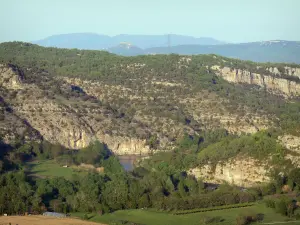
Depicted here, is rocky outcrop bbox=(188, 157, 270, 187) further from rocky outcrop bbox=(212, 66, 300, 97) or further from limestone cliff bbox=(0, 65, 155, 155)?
rocky outcrop bbox=(212, 66, 300, 97)

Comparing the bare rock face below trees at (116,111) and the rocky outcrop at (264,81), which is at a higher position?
the rocky outcrop at (264,81)

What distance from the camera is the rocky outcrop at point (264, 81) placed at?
82438 millimetres

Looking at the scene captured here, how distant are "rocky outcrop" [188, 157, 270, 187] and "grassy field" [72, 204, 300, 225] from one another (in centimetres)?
624

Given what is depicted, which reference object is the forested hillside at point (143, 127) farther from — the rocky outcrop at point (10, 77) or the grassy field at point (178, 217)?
the grassy field at point (178, 217)

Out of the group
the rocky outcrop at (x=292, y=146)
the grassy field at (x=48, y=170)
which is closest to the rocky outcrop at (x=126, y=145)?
the grassy field at (x=48, y=170)

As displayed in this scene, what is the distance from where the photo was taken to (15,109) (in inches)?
2413

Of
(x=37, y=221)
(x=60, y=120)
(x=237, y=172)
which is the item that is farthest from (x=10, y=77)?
(x=37, y=221)

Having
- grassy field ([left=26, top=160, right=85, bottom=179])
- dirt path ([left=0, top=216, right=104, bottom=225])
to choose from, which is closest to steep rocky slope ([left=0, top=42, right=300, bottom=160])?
grassy field ([left=26, top=160, right=85, bottom=179])

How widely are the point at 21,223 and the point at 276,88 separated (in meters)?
56.3

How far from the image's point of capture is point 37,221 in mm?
34500

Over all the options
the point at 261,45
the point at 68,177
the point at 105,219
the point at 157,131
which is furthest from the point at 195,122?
the point at 261,45

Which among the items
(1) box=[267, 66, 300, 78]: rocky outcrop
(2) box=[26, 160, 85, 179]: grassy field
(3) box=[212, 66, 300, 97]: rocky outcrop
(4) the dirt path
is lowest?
(4) the dirt path

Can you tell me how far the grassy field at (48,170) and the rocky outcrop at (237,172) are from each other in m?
10.2

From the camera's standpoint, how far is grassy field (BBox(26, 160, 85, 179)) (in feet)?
154
